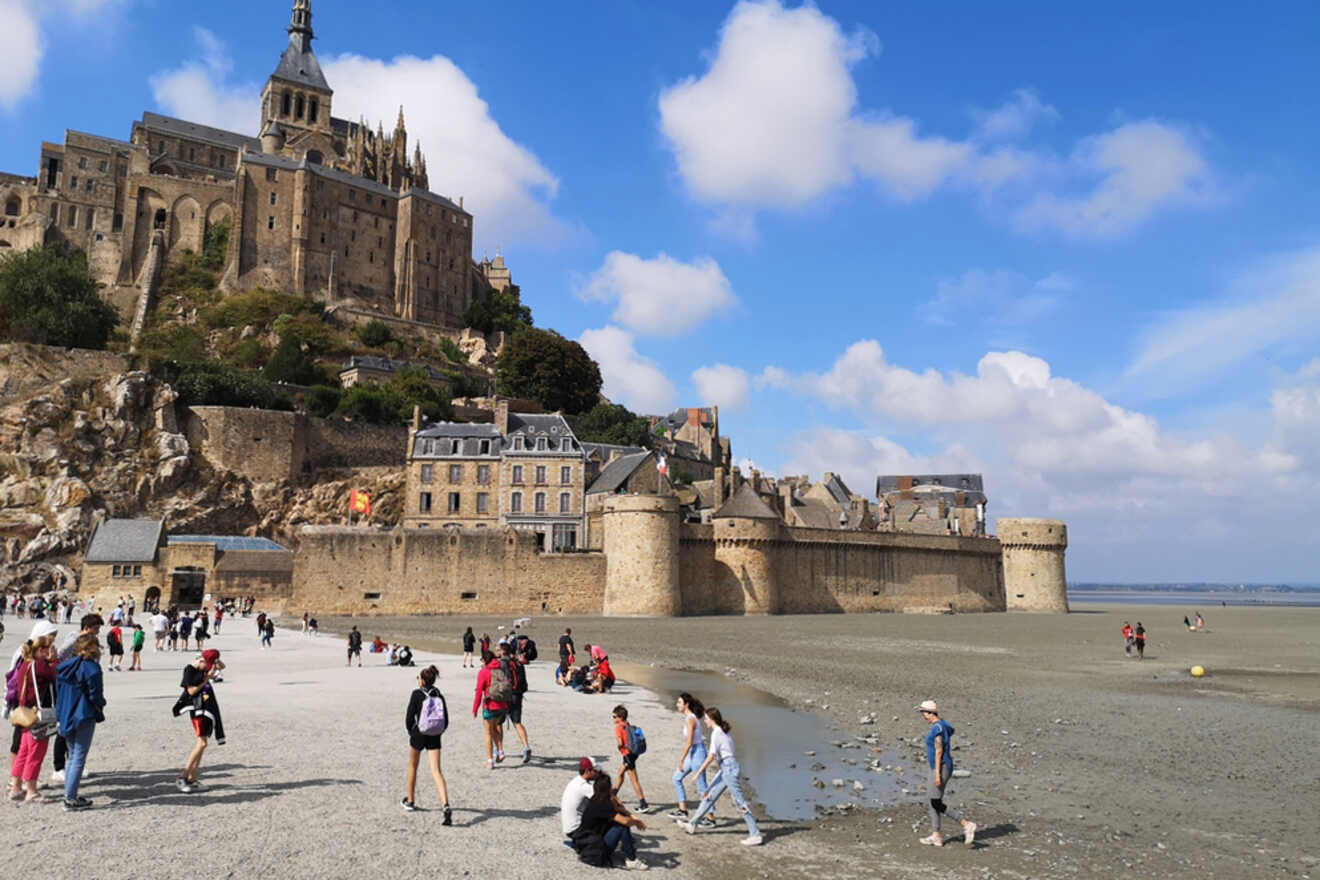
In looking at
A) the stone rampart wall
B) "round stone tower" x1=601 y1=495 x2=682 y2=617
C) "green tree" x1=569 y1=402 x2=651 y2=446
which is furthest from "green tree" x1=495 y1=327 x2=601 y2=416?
the stone rampart wall

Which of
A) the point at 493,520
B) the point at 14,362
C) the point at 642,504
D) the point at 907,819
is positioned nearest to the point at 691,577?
the point at 642,504

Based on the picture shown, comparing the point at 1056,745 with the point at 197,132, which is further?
the point at 197,132

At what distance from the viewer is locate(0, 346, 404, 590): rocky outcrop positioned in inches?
1725

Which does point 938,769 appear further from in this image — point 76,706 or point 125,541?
point 125,541

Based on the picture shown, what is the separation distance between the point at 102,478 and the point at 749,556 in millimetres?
33351

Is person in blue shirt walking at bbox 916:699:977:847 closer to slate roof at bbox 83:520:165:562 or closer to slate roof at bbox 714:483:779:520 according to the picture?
slate roof at bbox 714:483:779:520

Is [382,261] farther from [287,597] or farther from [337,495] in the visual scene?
[287,597]

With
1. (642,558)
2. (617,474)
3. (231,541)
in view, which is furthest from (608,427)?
(231,541)

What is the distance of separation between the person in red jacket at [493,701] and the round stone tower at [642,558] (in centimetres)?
3084

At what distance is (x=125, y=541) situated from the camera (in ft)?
129

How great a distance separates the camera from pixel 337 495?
54.6m

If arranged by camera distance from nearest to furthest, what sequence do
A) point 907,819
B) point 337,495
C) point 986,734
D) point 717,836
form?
1. point 717,836
2. point 907,819
3. point 986,734
4. point 337,495

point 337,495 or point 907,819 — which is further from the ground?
point 337,495

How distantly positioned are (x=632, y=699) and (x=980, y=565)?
44.3 meters
